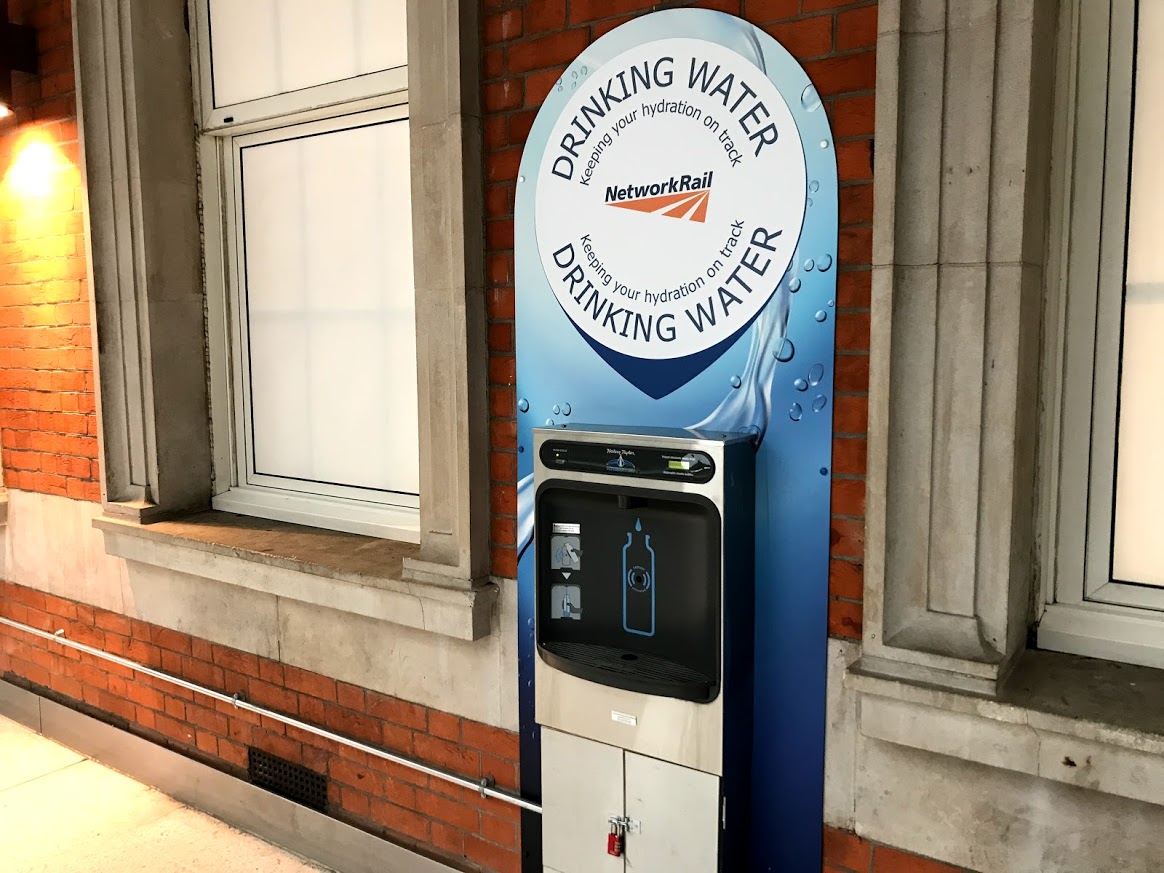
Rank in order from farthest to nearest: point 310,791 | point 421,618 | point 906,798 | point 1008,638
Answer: point 310,791 → point 421,618 → point 906,798 → point 1008,638

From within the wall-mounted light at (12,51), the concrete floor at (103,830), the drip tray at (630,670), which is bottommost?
the concrete floor at (103,830)

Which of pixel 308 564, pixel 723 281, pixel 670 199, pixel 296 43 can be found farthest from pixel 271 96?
pixel 723 281

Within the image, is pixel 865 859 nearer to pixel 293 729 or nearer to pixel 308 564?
pixel 308 564

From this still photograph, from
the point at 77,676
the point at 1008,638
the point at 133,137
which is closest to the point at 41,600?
the point at 77,676

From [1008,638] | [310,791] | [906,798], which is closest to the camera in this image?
[1008,638]

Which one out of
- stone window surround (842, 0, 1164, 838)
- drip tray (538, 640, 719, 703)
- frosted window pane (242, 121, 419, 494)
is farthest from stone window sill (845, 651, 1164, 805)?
frosted window pane (242, 121, 419, 494)

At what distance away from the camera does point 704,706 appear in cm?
206

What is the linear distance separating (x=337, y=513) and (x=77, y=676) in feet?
5.36

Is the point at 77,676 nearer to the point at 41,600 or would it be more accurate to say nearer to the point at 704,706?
the point at 41,600

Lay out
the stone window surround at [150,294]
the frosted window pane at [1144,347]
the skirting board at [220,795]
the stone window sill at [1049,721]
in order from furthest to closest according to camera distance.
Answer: the stone window surround at [150,294] → the skirting board at [220,795] → the frosted window pane at [1144,347] → the stone window sill at [1049,721]

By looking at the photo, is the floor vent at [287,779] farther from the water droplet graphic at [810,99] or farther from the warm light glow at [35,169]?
the water droplet graphic at [810,99]

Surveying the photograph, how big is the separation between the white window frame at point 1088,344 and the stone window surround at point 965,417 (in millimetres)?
62

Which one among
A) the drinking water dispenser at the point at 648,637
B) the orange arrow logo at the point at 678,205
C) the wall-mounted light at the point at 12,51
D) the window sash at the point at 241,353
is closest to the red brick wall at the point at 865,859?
the drinking water dispenser at the point at 648,637

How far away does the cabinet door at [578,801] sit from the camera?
2230mm
